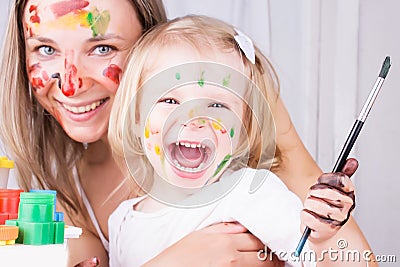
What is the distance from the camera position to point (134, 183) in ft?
3.56

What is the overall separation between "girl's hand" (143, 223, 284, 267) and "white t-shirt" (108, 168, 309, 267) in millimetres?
15

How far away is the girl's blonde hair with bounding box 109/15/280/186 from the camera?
1045 mm

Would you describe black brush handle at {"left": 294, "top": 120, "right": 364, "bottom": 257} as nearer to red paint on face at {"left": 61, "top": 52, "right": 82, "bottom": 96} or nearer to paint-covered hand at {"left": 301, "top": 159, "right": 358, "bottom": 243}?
paint-covered hand at {"left": 301, "top": 159, "right": 358, "bottom": 243}

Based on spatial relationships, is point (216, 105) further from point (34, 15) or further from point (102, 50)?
point (34, 15)

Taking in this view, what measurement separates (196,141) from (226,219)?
119 mm

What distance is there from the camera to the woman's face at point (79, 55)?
3.52 ft

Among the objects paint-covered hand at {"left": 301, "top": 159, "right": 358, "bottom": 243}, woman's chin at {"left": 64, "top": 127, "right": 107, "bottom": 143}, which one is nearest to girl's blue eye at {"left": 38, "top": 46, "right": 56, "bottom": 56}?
woman's chin at {"left": 64, "top": 127, "right": 107, "bottom": 143}

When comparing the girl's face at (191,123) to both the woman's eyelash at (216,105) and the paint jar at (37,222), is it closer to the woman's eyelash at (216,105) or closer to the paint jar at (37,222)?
the woman's eyelash at (216,105)

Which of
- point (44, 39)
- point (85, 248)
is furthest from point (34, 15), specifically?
point (85, 248)

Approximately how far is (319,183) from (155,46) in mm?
316

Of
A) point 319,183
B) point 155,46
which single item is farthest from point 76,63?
point 319,183

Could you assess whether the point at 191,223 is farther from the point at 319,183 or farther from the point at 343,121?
the point at 343,121

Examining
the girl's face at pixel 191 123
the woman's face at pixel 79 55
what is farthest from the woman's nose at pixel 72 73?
the girl's face at pixel 191 123

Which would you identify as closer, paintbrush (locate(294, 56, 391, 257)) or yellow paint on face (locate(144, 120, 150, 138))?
paintbrush (locate(294, 56, 391, 257))
